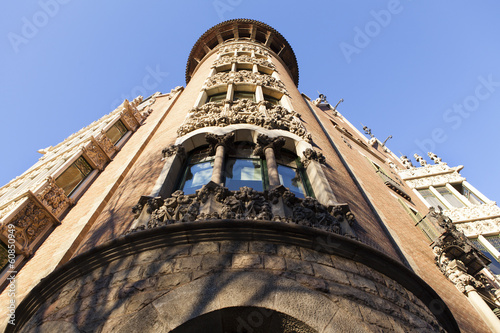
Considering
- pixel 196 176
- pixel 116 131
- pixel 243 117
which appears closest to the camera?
pixel 196 176

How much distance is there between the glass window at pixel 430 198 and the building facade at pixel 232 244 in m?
3.10

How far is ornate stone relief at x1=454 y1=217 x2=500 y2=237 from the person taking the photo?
13.8m

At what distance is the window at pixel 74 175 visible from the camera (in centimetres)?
1131

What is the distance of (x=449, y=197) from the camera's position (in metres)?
17.9

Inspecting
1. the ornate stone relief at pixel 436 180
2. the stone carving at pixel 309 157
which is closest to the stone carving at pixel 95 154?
the stone carving at pixel 309 157

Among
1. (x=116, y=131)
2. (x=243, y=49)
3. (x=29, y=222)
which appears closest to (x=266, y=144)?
(x=29, y=222)

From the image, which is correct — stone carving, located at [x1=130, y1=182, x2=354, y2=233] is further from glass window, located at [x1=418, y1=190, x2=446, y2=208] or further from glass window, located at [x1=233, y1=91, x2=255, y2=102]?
glass window, located at [x1=418, y1=190, x2=446, y2=208]

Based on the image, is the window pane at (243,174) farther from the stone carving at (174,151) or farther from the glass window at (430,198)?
the glass window at (430,198)

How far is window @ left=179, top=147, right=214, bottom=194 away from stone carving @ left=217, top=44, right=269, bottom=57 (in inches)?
448

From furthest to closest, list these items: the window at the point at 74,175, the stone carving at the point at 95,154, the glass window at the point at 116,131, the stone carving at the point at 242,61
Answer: the stone carving at the point at 242,61 < the glass window at the point at 116,131 < the stone carving at the point at 95,154 < the window at the point at 74,175

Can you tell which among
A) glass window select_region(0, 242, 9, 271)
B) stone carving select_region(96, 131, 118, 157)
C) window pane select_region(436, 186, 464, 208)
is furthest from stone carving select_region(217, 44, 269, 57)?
glass window select_region(0, 242, 9, 271)

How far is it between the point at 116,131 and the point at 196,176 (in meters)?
9.61

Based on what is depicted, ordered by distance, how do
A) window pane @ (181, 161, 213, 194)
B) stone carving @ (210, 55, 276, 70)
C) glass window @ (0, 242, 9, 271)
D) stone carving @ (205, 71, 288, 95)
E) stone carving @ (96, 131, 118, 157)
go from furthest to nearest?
stone carving @ (210, 55, 276, 70) → stone carving @ (205, 71, 288, 95) → stone carving @ (96, 131, 118, 157) → window pane @ (181, 161, 213, 194) → glass window @ (0, 242, 9, 271)

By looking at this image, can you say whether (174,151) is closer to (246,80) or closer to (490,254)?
(246,80)
